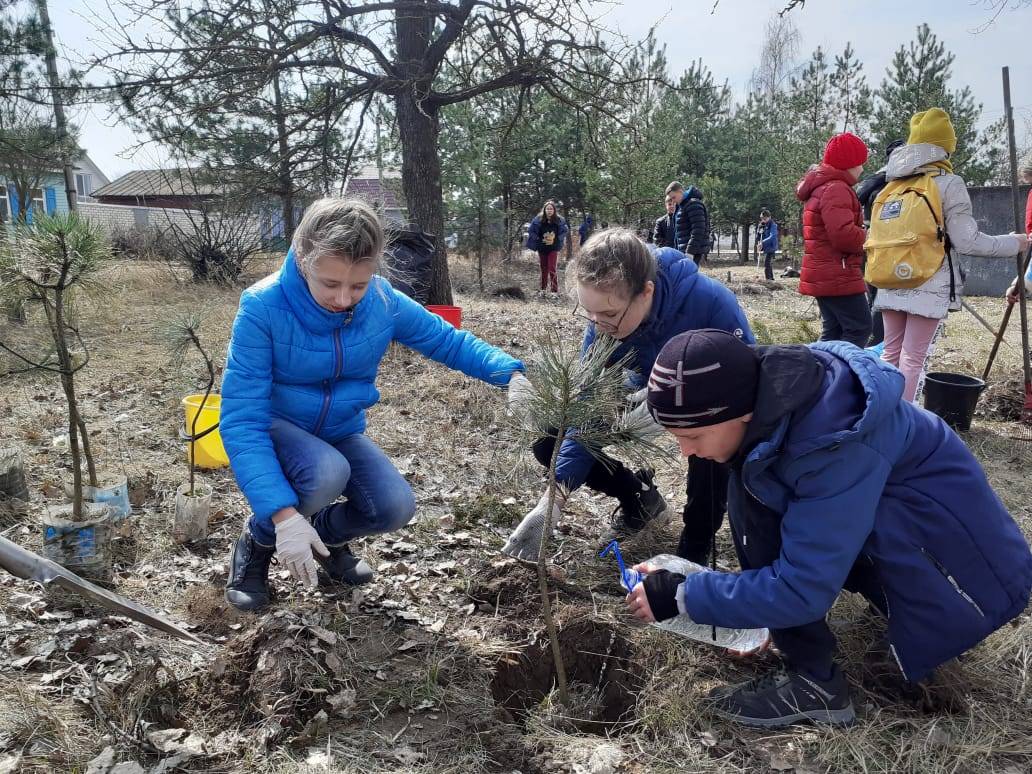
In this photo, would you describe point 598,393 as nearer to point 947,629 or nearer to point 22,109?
point 947,629

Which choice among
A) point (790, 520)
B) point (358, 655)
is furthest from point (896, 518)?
point (358, 655)

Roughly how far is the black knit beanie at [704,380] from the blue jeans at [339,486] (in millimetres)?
1089

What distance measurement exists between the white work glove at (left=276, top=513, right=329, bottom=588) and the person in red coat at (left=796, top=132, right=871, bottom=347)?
3.12m

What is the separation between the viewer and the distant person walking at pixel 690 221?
27.2 feet

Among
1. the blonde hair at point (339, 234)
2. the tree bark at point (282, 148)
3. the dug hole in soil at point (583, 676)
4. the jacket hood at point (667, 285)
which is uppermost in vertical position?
the tree bark at point (282, 148)

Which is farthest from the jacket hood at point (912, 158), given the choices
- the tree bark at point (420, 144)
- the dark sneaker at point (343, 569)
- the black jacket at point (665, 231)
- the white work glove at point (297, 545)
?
the black jacket at point (665, 231)

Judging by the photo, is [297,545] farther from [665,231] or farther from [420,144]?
[665,231]

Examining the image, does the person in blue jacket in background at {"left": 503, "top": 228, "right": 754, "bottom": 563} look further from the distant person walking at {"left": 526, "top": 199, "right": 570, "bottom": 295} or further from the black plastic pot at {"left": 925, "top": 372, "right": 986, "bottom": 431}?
the distant person walking at {"left": 526, "top": 199, "right": 570, "bottom": 295}

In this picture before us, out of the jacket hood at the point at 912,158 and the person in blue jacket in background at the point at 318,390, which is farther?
the jacket hood at the point at 912,158

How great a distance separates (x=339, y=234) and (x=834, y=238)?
3110mm

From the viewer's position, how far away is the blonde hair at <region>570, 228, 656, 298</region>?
2078 mm

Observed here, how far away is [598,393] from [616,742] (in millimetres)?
852

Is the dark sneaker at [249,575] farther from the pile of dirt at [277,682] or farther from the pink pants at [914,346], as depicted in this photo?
the pink pants at [914,346]

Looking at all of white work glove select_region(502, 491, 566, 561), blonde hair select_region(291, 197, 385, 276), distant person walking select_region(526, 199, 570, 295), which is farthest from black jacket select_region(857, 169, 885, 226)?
distant person walking select_region(526, 199, 570, 295)
